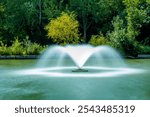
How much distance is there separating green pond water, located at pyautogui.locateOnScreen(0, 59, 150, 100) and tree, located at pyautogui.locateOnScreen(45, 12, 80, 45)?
54.0 ft

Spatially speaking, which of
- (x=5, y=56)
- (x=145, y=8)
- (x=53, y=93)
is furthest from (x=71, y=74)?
(x=145, y=8)

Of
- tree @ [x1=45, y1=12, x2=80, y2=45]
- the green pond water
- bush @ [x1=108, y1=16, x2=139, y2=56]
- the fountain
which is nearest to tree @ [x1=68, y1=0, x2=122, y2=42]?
tree @ [x1=45, y1=12, x2=80, y2=45]

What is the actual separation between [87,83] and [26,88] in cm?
201

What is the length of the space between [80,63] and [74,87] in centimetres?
623

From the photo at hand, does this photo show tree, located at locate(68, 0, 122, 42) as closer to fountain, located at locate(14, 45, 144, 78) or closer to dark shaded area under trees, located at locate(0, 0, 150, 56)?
dark shaded area under trees, located at locate(0, 0, 150, 56)

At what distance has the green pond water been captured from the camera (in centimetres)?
988

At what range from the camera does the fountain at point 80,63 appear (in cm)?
1527

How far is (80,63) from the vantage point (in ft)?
58.0

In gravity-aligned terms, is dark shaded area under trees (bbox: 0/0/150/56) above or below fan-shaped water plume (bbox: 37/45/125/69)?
above

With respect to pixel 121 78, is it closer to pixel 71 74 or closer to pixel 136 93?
pixel 71 74

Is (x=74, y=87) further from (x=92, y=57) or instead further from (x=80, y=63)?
(x=92, y=57)

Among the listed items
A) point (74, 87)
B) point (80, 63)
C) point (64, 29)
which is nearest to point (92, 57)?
point (64, 29)

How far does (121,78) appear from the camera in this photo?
1355cm

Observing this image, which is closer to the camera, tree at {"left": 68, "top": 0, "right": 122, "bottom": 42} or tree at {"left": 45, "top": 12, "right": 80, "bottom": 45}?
tree at {"left": 45, "top": 12, "right": 80, "bottom": 45}
